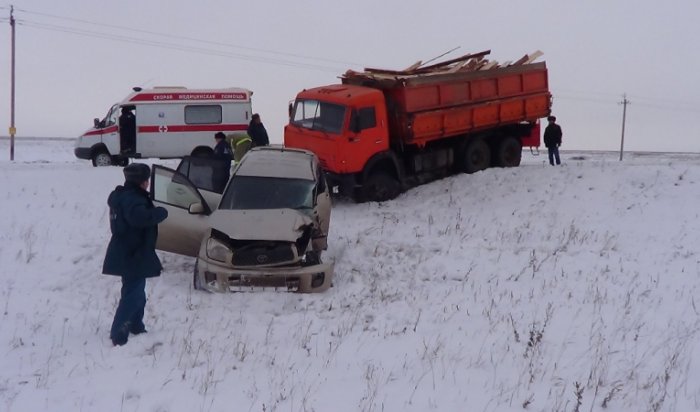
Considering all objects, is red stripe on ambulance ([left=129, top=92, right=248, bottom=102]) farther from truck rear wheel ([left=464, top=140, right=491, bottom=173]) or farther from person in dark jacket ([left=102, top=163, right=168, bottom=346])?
person in dark jacket ([left=102, top=163, right=168, bottom=346])

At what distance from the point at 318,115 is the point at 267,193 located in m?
5.39

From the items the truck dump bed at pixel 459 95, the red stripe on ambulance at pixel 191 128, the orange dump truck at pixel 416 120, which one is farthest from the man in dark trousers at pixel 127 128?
the truck dump bed at pixel 459 95

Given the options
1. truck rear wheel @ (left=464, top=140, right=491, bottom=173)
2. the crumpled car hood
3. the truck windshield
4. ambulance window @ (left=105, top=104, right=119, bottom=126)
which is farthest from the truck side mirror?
ambulance window @ (left=105, top=104, right=119, bottom=126)

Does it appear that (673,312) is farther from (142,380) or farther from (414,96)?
(414,96)

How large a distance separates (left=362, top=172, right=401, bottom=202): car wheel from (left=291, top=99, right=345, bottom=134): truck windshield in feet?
4.63

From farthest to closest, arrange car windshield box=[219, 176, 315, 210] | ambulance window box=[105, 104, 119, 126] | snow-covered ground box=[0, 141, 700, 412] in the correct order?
ambulance window box=[105, 104, 119, 126] → car windshield box=[219, 176, 315, 210] → snow-covered ground box=[0, 141, 700, 412]

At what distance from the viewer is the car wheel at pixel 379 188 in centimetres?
1642

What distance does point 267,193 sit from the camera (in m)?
11.3

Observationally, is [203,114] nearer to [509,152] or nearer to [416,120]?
[416,120]

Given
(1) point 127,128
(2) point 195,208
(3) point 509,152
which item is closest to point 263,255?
(2) point 195,208

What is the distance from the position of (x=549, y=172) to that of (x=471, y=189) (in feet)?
7.13

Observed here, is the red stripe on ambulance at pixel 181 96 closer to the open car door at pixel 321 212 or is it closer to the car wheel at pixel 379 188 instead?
the car wheel at pixel 379 188

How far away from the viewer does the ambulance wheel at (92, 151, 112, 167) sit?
2339 cm

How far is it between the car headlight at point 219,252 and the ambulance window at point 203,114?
565 inches
